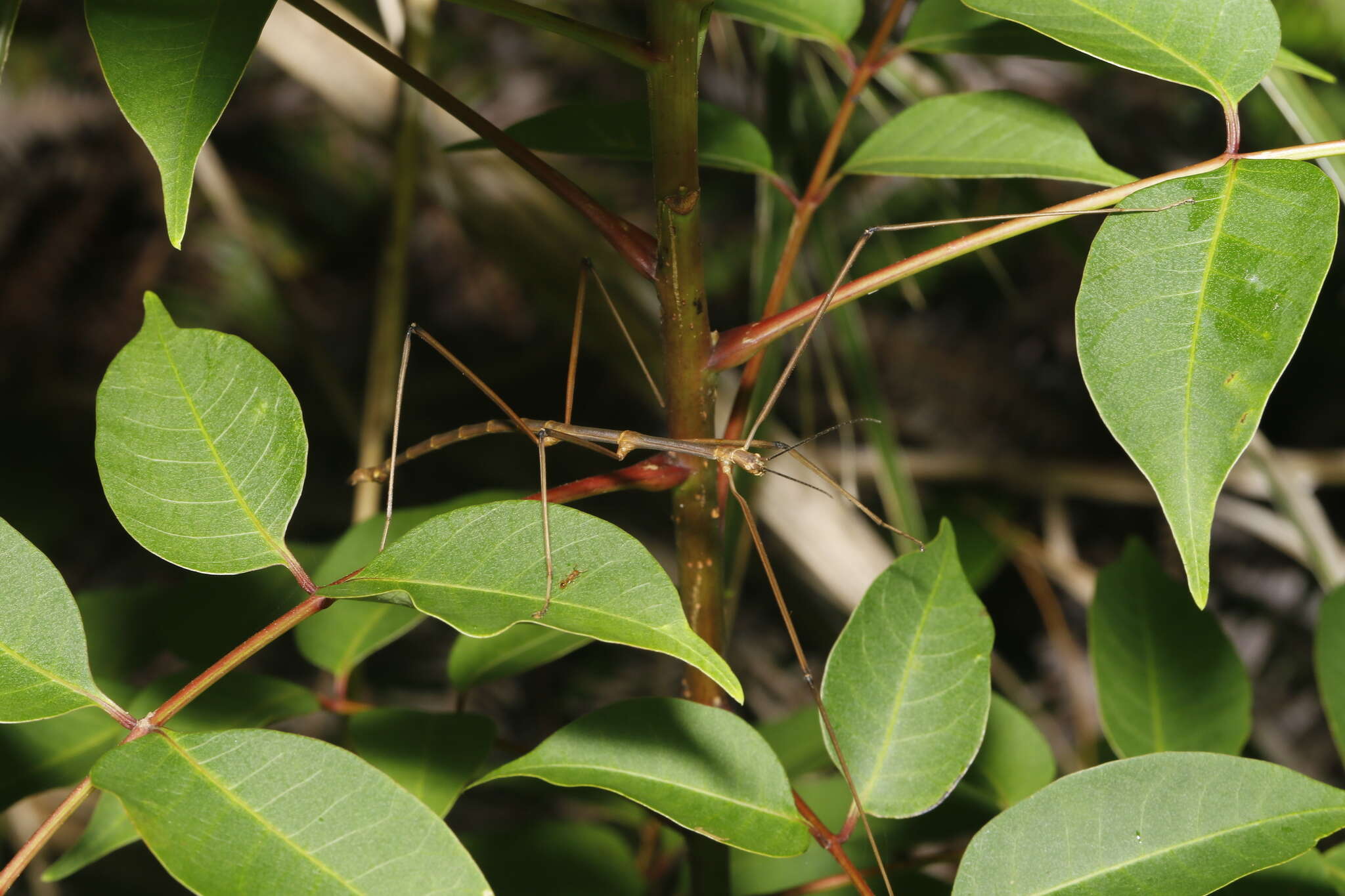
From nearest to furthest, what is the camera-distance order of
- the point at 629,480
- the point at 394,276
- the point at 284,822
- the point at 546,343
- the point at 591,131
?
the point at 284,822
the point at 629,480
the point at 591,131
the point at 394,276
the point at 546,343

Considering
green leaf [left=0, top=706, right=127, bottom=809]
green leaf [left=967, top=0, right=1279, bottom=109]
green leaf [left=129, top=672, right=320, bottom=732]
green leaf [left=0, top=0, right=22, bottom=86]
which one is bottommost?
green leaf [left=0, top=706, right=127, bottom=809]

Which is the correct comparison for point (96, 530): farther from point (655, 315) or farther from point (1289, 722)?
point (1289, 722)

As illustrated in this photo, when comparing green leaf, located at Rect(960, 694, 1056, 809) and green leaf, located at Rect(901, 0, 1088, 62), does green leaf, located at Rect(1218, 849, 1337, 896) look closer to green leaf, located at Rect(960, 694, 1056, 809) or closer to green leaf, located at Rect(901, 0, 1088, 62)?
green leaf, located at Rect(960, 694, 1056, 809)

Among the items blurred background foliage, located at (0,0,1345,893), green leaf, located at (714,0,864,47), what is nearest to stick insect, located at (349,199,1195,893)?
green leaf, located at (714,0,864,47)

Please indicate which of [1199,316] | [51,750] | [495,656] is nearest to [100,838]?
[51,750]

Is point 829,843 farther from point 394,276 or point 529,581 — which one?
point 394,276

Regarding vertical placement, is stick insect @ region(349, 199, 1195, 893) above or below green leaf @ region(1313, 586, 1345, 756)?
above

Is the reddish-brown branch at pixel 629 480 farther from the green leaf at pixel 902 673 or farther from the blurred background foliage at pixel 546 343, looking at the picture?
the blurred background foliage at pixel 546 343
